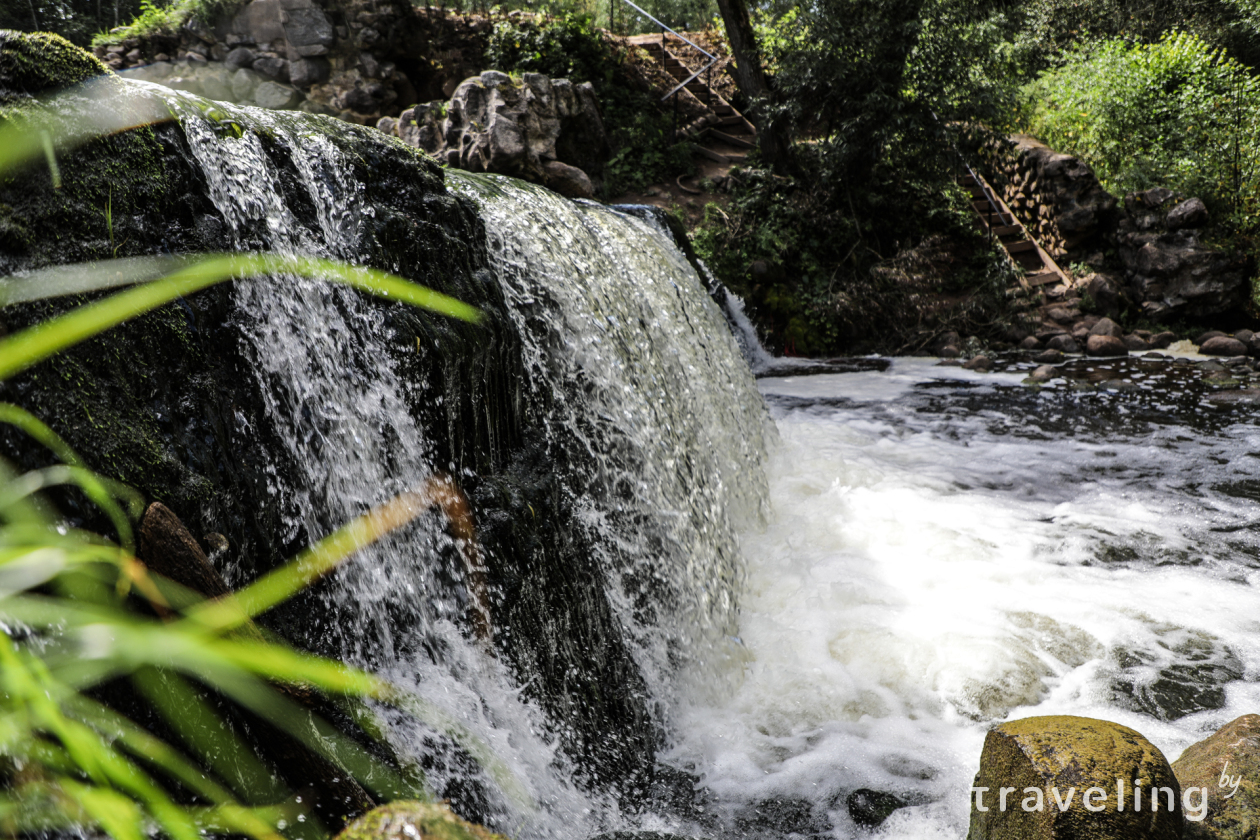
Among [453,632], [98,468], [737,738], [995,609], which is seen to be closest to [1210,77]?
[995,609]

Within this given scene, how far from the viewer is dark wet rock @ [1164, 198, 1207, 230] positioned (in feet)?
30.2

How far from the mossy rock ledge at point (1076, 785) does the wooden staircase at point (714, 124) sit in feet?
39.4

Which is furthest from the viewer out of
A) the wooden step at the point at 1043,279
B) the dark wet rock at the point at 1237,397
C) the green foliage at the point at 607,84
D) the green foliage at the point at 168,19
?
the green foliage at the point at 607,84

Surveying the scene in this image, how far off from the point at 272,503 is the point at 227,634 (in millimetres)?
881

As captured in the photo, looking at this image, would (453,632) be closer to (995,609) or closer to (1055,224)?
(995,609)

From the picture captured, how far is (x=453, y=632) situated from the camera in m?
2.47

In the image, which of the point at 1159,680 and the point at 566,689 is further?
the point at 1159,680

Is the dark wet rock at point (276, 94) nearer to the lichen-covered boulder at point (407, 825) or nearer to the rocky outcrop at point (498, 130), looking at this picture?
the rocky outcrop at point (498, 130)

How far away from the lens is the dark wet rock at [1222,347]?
8.15 metres

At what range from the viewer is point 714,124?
1330 centimetres

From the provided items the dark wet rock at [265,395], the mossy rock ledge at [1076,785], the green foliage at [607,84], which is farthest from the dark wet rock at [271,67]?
the mossy rock ledge at [1076,785]

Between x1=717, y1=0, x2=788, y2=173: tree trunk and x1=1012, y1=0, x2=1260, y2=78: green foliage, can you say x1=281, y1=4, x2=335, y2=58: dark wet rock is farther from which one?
x1=1012, y1=0, x2=1260, y2=78: green foliage

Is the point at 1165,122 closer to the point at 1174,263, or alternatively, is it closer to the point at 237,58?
the point at 1174,263

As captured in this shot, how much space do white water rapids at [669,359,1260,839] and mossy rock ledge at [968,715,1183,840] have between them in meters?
0.48
